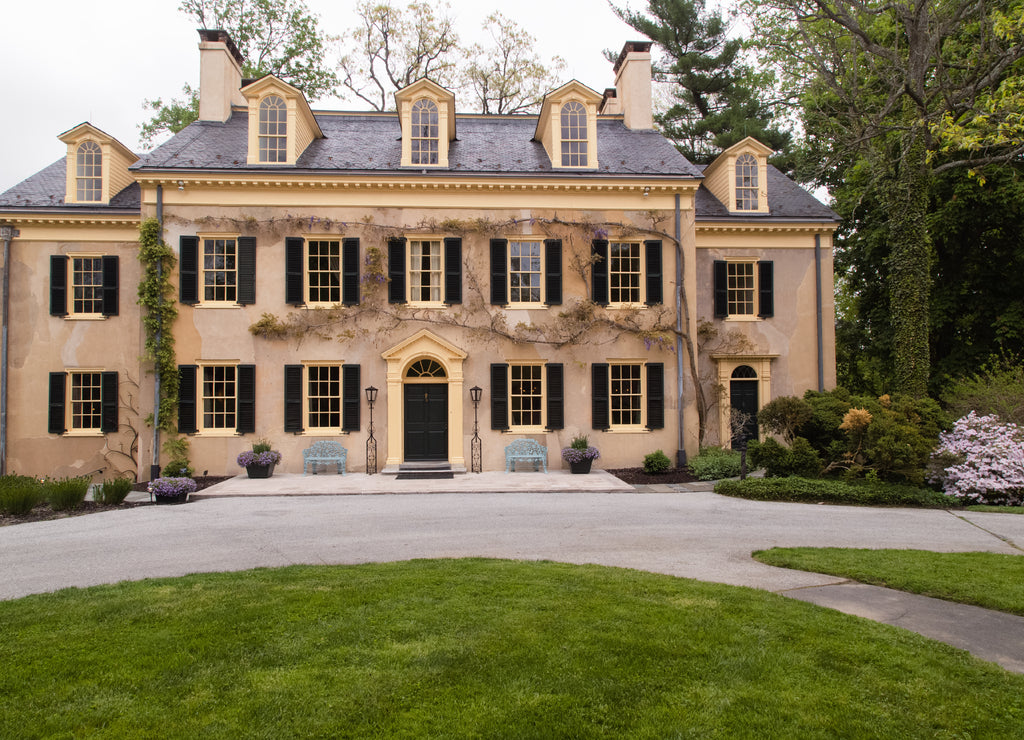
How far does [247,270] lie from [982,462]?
17021mm

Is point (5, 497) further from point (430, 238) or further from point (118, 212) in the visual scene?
point (430, 238)

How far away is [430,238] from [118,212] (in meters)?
8.60

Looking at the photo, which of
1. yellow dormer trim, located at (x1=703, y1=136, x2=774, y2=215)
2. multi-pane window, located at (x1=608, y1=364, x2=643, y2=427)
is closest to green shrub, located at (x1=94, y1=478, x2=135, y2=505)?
multi-pane window, located at (x1=608, y1=364, x2=643, y2=427)

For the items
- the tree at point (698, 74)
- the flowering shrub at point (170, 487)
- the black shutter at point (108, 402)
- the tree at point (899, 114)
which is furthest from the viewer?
the tree at point (698, 74)

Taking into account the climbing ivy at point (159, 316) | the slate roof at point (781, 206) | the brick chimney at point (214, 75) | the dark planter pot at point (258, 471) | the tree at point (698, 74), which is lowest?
the dark planter pot at point (258, 471)

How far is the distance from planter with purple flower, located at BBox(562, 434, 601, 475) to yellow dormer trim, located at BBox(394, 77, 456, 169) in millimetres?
8149

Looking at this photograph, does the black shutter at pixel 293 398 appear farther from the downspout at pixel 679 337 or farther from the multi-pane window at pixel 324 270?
the downspout at pixel 679 337

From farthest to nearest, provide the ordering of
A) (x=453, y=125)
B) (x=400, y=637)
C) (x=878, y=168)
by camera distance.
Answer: (x=453, y=125) → (x=878, y=168) → (x=400, y=637)

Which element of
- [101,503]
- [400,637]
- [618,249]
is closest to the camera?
[400,637]

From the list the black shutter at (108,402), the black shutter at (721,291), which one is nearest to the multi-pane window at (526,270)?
the black shutter at (721,291)

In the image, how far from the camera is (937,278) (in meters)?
22.4

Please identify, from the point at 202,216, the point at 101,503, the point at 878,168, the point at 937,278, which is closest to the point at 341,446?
the point at 101,503

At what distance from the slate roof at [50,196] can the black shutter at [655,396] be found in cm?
1471

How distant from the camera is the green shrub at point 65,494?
12.4m
